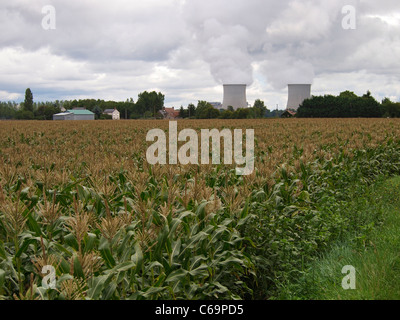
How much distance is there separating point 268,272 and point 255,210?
0.91 meters

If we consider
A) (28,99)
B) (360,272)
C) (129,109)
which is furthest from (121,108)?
(360,272)

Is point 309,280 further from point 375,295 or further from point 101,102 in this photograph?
point 101,102

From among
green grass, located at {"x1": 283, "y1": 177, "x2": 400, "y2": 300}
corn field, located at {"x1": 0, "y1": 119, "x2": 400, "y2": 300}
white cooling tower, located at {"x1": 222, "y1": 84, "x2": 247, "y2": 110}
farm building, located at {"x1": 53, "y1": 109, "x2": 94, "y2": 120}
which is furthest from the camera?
farm building, located at {"x1": 53, "y1": 109, "x2": 94, "y2": 120}

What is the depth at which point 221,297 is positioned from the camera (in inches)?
163

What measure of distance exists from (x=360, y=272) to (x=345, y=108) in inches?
3067

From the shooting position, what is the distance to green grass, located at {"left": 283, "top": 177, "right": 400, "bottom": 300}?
4.40 m

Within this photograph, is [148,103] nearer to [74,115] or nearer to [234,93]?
[74,115]

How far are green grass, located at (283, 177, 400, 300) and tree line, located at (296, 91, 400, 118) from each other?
2903 inches

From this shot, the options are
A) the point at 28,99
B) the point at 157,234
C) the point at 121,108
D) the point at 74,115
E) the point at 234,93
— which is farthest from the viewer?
the point at 121,108

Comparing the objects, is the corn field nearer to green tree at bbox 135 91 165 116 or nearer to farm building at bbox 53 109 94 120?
farm building at bbox 53 109 94 120

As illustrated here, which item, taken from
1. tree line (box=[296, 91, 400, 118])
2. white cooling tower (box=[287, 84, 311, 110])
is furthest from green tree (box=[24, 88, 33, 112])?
tree line (box=[296, 91, 400, 118])

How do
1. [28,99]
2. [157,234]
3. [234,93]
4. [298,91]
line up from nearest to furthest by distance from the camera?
[157,234], [234,93], [298,91], [28,99]

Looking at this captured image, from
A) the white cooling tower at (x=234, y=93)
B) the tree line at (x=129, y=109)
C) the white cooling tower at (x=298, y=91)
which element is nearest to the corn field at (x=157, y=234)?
the white cooling tower at (x=234, y=93)

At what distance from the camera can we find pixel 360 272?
15.8 ft
